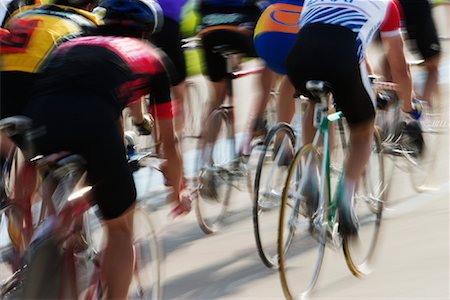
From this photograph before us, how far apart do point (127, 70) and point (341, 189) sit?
1.74m

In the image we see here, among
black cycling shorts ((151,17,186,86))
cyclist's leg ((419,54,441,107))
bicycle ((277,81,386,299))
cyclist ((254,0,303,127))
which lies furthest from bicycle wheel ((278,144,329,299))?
cyclist's leg ((419,54,441,107))

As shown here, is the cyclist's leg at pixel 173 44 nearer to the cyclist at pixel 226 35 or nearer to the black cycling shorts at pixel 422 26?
the cyclist at pixel 226 35

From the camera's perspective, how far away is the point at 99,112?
3.70m

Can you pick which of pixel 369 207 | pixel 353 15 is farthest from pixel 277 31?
pixel 369 207

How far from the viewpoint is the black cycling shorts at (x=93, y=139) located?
12.0 ft

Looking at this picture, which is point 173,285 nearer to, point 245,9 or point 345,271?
point 345,271

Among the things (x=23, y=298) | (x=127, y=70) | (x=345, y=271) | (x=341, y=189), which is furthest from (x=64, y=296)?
(x=345, y=271)

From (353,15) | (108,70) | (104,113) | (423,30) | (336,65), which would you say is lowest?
(423,30)

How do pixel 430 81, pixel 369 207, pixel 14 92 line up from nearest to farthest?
pixel 14 92, pixel 369 207, pixel 430 81

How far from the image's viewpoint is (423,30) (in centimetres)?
709

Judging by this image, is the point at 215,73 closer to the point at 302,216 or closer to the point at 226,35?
the point at 226,35

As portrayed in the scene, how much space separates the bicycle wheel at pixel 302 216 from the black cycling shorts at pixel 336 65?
0.36 m

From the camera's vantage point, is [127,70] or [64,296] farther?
[127,70]

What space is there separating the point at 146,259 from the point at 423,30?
12.2 ft
